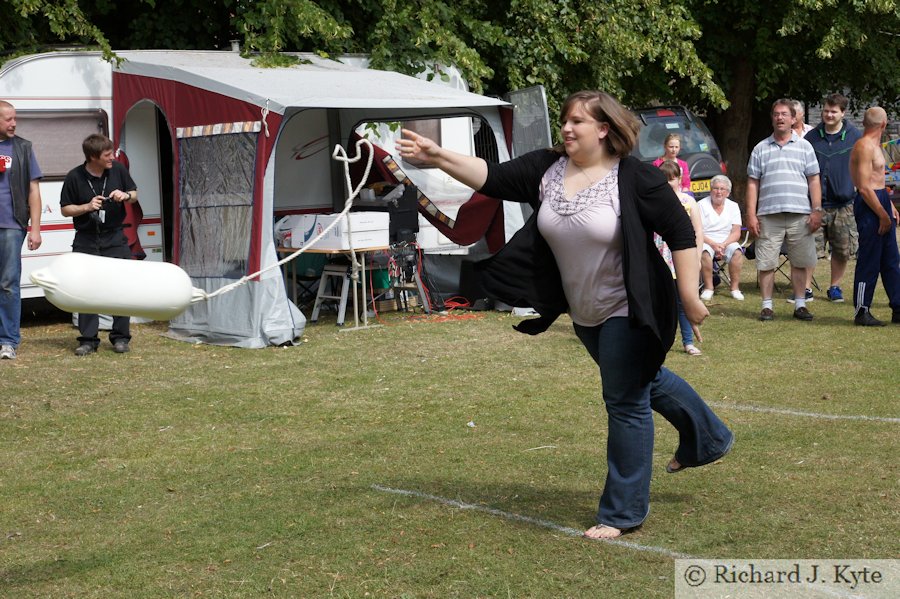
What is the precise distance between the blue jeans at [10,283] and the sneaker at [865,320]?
7282 mm

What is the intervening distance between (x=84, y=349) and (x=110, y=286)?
605 centimetres

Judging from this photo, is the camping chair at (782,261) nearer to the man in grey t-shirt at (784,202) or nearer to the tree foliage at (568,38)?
the man in grey t-shirt at (784,202)

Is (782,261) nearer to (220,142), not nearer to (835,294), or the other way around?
(835,294)

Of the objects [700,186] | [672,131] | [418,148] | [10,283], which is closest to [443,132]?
[700,186]

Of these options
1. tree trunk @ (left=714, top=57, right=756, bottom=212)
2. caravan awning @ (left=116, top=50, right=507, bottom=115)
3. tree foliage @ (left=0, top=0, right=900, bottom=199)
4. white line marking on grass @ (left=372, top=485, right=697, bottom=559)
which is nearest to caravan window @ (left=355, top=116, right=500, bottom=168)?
tree foliage @ (left=0, top=0, right=900, bottom=199)

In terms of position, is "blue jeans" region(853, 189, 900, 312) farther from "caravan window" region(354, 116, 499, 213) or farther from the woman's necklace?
the woman's necklace

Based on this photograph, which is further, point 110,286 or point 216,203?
point 216,203

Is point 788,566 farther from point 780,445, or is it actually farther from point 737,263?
point 737,263

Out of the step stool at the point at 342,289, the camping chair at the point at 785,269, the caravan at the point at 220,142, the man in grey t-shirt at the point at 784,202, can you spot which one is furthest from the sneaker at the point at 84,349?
the camping chair at the point at 785,269

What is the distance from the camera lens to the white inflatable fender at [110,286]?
401 cm

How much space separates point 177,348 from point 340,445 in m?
4.19

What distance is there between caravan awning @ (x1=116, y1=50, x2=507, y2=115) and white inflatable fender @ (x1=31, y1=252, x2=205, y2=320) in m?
6.06

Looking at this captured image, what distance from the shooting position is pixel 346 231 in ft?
36.2

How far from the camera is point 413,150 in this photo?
477 centimetres
